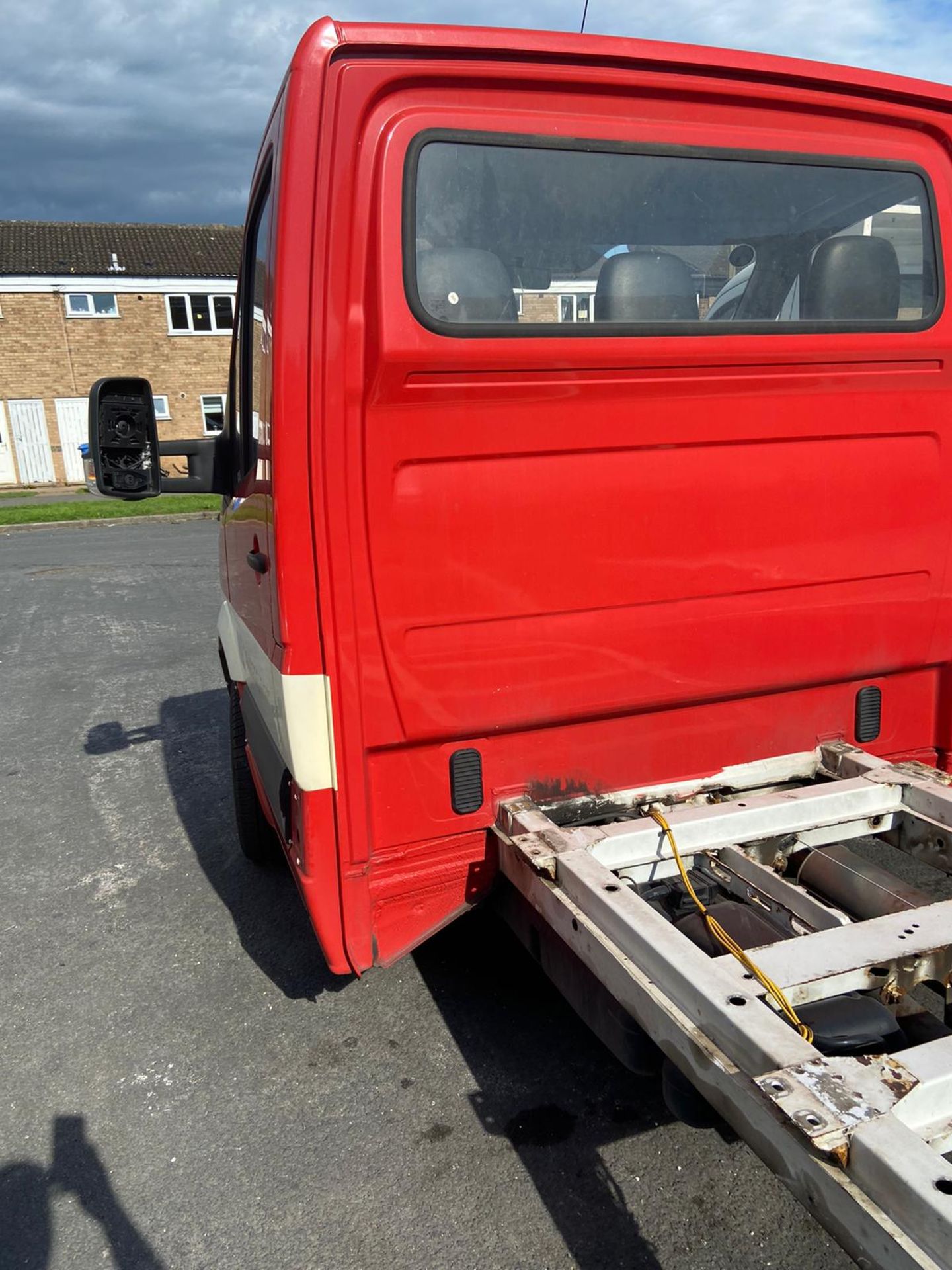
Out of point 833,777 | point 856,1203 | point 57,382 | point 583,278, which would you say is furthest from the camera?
point 57,382

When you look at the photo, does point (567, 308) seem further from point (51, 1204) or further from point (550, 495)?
point (51, 1204)

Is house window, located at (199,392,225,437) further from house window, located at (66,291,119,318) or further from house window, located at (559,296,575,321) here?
house window, located at (559,296,575,321)

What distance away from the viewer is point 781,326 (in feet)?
8.84

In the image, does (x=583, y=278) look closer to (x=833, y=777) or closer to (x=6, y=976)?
(x=833, y=777)

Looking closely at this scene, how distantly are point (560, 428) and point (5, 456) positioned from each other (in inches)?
1234

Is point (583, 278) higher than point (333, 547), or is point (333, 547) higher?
point (583, 278)

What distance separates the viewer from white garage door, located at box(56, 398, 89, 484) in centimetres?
2948

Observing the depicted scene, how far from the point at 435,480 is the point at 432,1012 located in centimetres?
191

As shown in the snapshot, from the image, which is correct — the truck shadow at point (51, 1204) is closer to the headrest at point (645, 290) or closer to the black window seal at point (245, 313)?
the black window seal at point (245, 313)

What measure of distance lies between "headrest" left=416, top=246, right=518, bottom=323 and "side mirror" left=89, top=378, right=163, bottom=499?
913 mm

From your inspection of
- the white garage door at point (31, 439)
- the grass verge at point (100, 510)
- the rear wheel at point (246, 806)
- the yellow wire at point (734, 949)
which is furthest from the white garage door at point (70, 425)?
the yellow wire at point (734, 949)

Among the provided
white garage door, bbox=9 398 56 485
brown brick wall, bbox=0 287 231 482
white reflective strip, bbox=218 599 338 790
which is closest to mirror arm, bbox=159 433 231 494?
white reflective strip, bbox=218 599 338 790

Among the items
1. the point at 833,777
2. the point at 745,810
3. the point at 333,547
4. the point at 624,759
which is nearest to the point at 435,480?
the point at 333,547

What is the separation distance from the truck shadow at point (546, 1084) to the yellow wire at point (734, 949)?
2.43ft
